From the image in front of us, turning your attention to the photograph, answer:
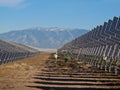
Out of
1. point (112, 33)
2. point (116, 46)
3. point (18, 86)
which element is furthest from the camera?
point (112, 33)

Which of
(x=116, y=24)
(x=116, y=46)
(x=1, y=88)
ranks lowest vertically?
(x=1, y=88)

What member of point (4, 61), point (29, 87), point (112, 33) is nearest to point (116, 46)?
point (112, 33)

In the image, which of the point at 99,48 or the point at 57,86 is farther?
the point at 99,48

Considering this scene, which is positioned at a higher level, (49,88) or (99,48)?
(99,48)

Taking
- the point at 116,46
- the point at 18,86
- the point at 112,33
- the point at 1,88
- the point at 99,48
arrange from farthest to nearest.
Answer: the point at 99,48
the point at 112,33
the point at 116,46
the point at 18,86
the point at 1,88

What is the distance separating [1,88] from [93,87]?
4140 mm

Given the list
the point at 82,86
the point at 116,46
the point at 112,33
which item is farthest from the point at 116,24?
the point at 82,86

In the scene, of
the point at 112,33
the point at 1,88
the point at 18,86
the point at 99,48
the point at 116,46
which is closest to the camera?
the point at 1,88

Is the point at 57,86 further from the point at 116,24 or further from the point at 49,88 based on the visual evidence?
the point at 116,24

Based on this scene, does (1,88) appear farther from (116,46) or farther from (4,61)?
(4,61)

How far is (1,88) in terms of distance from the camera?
1712cm

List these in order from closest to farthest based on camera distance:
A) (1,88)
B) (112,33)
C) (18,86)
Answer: (1,88) → (18,86) → (112,33)

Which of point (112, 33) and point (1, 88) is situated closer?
point (1, 88)

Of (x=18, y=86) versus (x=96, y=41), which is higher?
(x=96, y=41)
